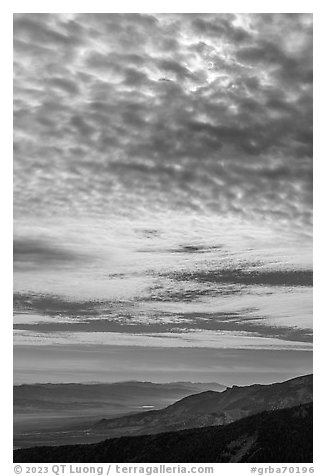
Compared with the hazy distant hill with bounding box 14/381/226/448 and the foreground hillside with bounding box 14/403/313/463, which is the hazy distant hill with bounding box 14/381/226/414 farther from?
the foreground hillside with bounding box 14/403/313/463

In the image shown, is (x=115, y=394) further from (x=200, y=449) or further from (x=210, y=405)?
(x=210, y=405)

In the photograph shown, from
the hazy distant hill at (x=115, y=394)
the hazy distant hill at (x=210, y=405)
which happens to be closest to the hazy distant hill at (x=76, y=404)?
the hazy distant hill at (x=115, y=394)

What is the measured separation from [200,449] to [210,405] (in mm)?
2227

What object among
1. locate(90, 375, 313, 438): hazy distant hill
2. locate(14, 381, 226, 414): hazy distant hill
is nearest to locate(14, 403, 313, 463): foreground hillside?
locate(90, 375, 313, 438): hazy distant hill

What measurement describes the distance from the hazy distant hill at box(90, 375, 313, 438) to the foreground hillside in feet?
1.11

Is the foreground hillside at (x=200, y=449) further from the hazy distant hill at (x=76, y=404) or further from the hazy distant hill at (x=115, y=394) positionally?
the hazy distant hill at (x=115, y=394)

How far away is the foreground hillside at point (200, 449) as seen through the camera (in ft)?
46.1

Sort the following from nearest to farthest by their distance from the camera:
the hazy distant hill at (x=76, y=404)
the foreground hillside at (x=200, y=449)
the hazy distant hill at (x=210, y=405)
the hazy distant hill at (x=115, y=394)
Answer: the foreground hillside at (x=200, y=449) < the hazy distant hill at (x=76, y=404) < the hazy distant hill at (x=115, y=394) < the hazy distant hill at (x=210, y=405)

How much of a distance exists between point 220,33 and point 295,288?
26.9 feet

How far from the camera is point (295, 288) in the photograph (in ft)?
50.1

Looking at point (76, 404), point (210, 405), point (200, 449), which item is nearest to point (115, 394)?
point (76, 404)

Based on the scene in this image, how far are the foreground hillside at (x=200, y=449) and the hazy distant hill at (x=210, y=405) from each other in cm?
34

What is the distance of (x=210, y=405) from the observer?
58.9 ft

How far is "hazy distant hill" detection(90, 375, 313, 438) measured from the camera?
51.0ft
